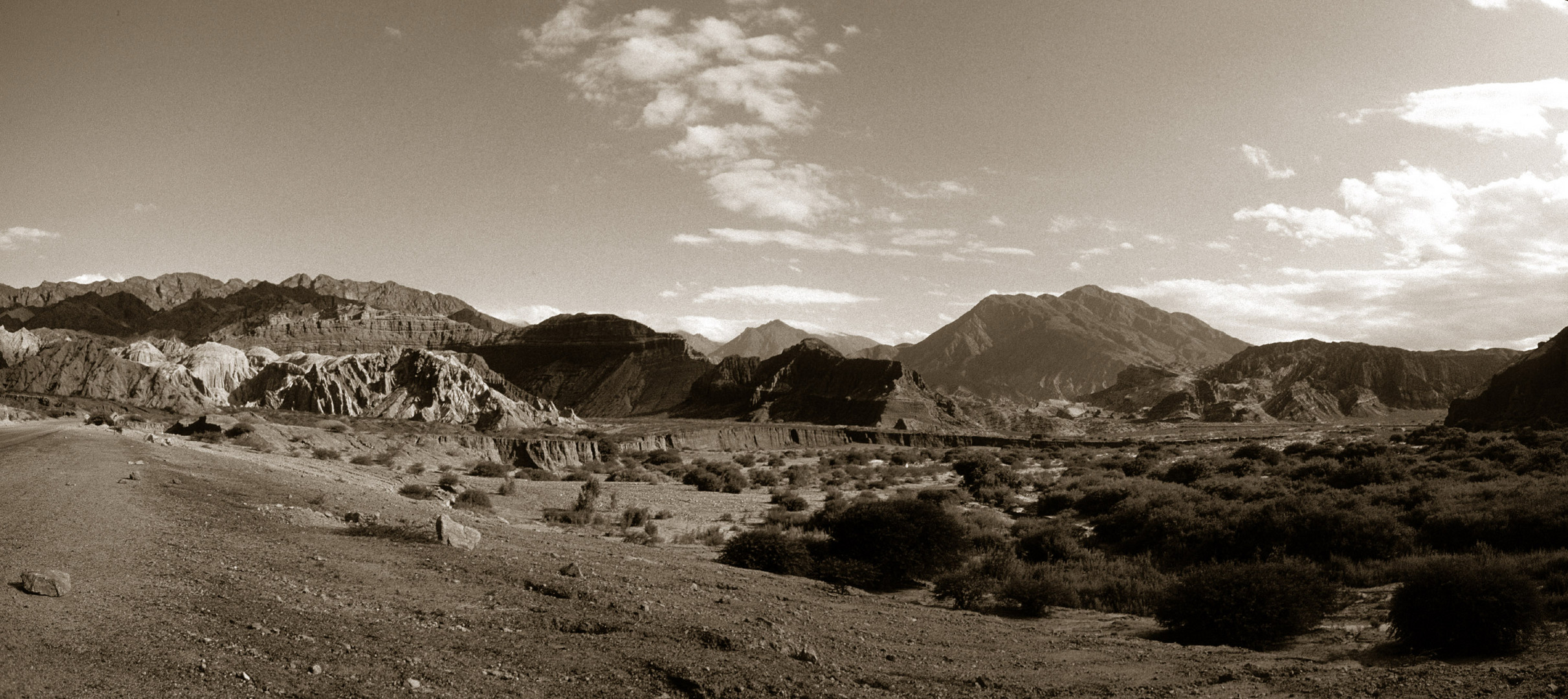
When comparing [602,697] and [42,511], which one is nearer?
[602,697]

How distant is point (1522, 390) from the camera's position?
87.4 metres

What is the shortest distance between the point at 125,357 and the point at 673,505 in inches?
4069

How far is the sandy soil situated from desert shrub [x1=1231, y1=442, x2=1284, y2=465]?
90.4ft

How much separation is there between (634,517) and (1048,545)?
10.6 meters

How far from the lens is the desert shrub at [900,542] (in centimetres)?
1588

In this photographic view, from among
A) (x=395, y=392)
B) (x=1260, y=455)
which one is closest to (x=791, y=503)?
(x=1260, y=455)

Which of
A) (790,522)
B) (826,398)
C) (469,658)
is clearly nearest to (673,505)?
(790,522)

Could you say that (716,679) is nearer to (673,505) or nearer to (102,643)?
(102,643)

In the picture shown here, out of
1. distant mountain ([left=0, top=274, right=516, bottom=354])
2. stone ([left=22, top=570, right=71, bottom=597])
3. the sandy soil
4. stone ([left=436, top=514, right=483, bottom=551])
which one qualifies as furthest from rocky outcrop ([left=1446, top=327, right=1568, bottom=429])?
distant mountain ([left=0, top=274, right=516, bottom=354])

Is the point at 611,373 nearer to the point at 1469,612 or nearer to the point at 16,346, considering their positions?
the point at 16,346

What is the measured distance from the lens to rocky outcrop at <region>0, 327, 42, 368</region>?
356 feet

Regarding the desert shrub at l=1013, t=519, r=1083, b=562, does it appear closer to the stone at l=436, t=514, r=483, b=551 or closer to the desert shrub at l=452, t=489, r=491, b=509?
the stone at l=436, t=514, r=483, b=551

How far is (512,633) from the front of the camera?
8.77 m

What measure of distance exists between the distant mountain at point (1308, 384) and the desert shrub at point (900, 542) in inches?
4988
